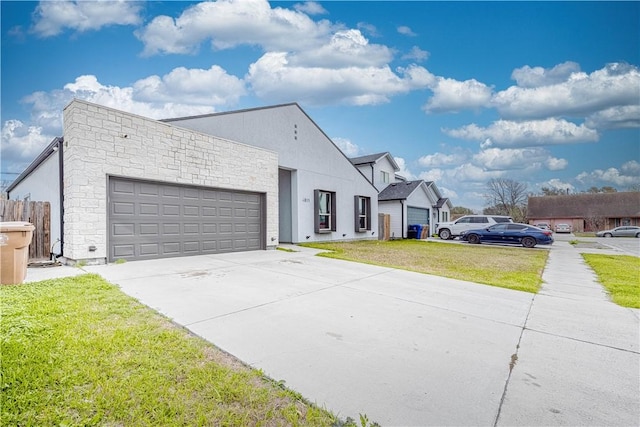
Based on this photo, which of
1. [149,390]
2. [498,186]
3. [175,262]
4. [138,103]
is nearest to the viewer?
[149,390]

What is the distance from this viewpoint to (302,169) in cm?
1360

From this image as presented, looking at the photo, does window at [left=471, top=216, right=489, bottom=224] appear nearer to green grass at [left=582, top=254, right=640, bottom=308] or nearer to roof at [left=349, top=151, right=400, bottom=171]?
roof at [left=349, top=151, right=400, bottom=171]

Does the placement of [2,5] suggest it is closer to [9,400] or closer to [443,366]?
[9,400]

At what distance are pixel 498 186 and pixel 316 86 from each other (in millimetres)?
45505

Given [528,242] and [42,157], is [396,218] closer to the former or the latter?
[528,242]

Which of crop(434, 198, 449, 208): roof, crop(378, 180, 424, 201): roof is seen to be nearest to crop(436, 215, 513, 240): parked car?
crop(378, 180, 424, 201): roof

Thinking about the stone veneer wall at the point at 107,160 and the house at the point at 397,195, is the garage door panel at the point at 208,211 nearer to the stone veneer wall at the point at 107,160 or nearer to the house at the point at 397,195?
the stone veneer wall at the point at 107,160

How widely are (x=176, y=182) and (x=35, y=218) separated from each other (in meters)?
3.27

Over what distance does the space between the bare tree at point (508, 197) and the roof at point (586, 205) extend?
6.47 ft

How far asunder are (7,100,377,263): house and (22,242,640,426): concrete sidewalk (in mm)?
1715

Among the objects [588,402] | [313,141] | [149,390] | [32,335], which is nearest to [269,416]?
[149,390]

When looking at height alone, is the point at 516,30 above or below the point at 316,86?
above

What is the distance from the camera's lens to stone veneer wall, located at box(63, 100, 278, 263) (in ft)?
22.4

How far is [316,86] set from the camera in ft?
46.3
